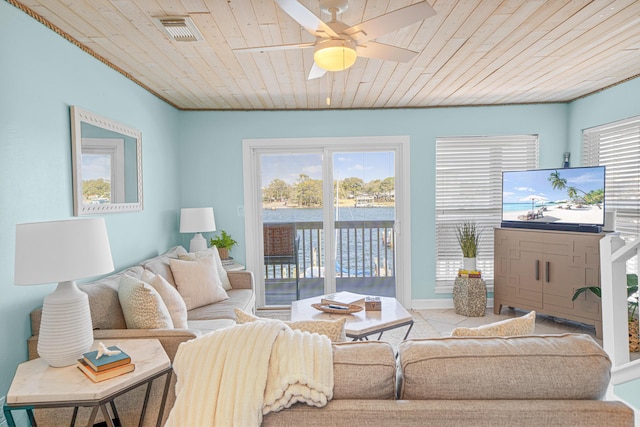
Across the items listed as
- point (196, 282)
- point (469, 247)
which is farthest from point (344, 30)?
point (469, 247)

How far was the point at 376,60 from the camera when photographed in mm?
2887

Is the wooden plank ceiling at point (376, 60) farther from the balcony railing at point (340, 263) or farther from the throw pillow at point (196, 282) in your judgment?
the throw pillow at point (196, 282)

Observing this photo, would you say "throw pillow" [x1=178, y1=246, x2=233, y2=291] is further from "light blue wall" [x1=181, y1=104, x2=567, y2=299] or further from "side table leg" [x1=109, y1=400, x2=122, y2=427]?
"side table leg" [x1=109, y1=400, x2=122, y2=427]

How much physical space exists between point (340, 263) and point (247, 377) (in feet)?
11.8

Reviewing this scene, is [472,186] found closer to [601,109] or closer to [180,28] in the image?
[601,109]

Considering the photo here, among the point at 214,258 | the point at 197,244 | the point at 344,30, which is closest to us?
the point at 344,30

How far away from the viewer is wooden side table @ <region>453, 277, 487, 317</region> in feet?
13.7

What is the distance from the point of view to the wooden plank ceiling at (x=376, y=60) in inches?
82.7

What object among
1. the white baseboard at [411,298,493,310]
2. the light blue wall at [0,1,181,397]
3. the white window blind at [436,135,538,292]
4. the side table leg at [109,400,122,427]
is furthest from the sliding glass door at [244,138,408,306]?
the side table leg at [109,400,122,427]

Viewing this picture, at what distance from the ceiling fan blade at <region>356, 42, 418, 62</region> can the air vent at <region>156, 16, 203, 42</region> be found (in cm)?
102

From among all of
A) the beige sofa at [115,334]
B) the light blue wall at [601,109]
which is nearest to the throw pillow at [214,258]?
the beige sofa at [115,334]

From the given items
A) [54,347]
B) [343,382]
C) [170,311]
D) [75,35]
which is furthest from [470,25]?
[54,347]

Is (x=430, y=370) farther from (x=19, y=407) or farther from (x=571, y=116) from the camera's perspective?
(x=571, y=116)

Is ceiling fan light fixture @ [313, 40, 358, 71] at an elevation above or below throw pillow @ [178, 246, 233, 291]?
above
